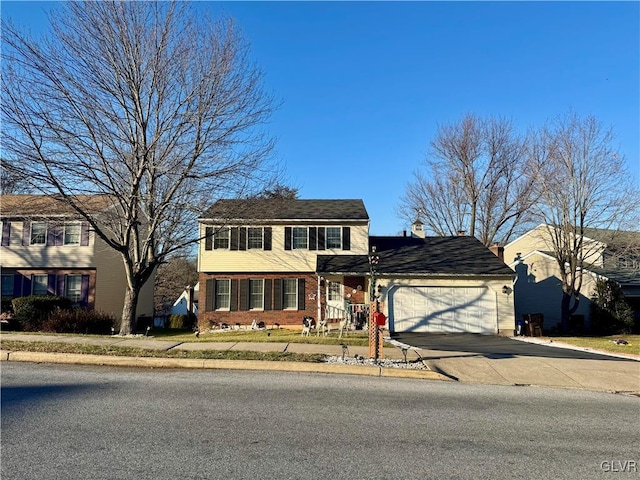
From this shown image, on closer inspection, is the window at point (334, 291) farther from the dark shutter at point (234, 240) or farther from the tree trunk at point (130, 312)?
the tree trunk at point (130, 312)

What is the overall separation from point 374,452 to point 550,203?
22371mm

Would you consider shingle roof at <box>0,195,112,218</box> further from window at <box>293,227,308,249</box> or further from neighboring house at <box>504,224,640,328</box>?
neighboring house at <box>504,224,640,328</box>

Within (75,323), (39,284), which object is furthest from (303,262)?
(39,284)

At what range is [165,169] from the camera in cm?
1548

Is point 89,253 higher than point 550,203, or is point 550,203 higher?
point 550,203

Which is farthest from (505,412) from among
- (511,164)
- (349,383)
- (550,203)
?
(511,164)

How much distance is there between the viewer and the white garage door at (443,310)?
777 inches

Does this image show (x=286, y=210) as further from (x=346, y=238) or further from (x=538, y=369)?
(x=538, y=369)

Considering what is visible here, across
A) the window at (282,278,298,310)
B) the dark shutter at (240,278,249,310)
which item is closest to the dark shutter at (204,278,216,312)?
the dark shutter at (240,278,249,310)

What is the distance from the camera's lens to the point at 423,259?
2188 centimetres

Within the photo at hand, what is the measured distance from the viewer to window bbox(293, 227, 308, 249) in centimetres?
2408

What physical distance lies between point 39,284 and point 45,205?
7.27 m

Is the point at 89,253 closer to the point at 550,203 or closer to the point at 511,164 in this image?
the point at 550,203

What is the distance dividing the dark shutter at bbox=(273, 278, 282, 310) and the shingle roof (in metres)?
9.10
